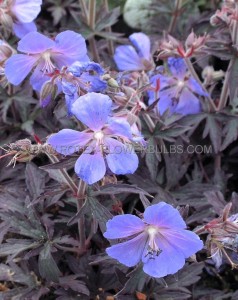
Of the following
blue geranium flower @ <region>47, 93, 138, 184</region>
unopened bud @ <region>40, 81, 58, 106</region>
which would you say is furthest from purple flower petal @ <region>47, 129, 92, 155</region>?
unopened bud @ <region>40, 81, 58, 106</region>

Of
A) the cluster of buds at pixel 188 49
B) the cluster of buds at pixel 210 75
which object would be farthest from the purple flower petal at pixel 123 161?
the cluster of buds at pixel 210 75

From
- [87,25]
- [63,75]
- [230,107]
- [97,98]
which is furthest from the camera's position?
[87,25]

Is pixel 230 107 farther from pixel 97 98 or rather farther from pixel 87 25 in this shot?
pixel 97 98

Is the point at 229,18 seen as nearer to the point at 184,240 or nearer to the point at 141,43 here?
the point at 141,43

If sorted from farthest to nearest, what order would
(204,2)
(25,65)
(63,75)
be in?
1. (204,2)
2. (25,65)
3. (63,75)

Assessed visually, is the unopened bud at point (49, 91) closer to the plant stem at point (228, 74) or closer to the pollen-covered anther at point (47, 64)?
the pollen-covered anther at point (47, 64)

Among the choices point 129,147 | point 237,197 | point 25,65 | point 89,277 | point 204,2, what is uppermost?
point 25,65

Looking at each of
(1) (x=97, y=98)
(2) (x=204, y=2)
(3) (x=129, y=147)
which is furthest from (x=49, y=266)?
(2) (x=204, y=2)
